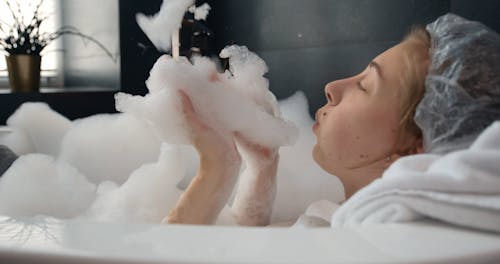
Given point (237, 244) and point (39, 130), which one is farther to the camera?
point (39, 130)

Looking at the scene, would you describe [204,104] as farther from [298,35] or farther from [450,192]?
[298,35]

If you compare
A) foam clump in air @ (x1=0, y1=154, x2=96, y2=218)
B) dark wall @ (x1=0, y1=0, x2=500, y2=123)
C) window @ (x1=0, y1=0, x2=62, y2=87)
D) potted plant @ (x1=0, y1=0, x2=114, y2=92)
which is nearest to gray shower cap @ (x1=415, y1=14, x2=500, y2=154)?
dark wall @ (x1=0, y1=0, x2=500, y2=123)

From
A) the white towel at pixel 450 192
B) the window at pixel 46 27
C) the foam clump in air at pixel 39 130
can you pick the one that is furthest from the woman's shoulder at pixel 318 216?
the window at pixel 46 27

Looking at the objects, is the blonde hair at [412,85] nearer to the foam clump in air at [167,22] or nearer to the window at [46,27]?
the foam clump in air at [167,22]

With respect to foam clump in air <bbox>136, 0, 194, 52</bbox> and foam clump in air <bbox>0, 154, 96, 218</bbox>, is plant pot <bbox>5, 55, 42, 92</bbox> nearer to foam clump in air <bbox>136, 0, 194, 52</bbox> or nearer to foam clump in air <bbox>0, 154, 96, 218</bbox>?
foam clump in air <bbox>0, 154, 96, 218</bbox>

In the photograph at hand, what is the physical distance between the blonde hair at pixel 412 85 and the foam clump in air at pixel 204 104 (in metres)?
0.25

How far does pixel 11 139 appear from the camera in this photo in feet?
6.47

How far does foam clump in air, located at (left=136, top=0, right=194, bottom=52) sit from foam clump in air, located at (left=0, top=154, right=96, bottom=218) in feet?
1.35

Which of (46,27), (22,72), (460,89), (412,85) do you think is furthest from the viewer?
(46,27)

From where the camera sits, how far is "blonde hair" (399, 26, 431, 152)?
119 centimetres

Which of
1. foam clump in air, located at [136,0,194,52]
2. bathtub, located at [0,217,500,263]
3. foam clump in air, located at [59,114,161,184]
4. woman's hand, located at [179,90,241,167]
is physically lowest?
foam clump in air, located at [59,114,161,184]

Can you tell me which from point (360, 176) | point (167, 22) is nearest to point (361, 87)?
point (360, 176)

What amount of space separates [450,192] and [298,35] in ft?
4.93

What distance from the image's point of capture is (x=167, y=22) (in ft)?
4.91
